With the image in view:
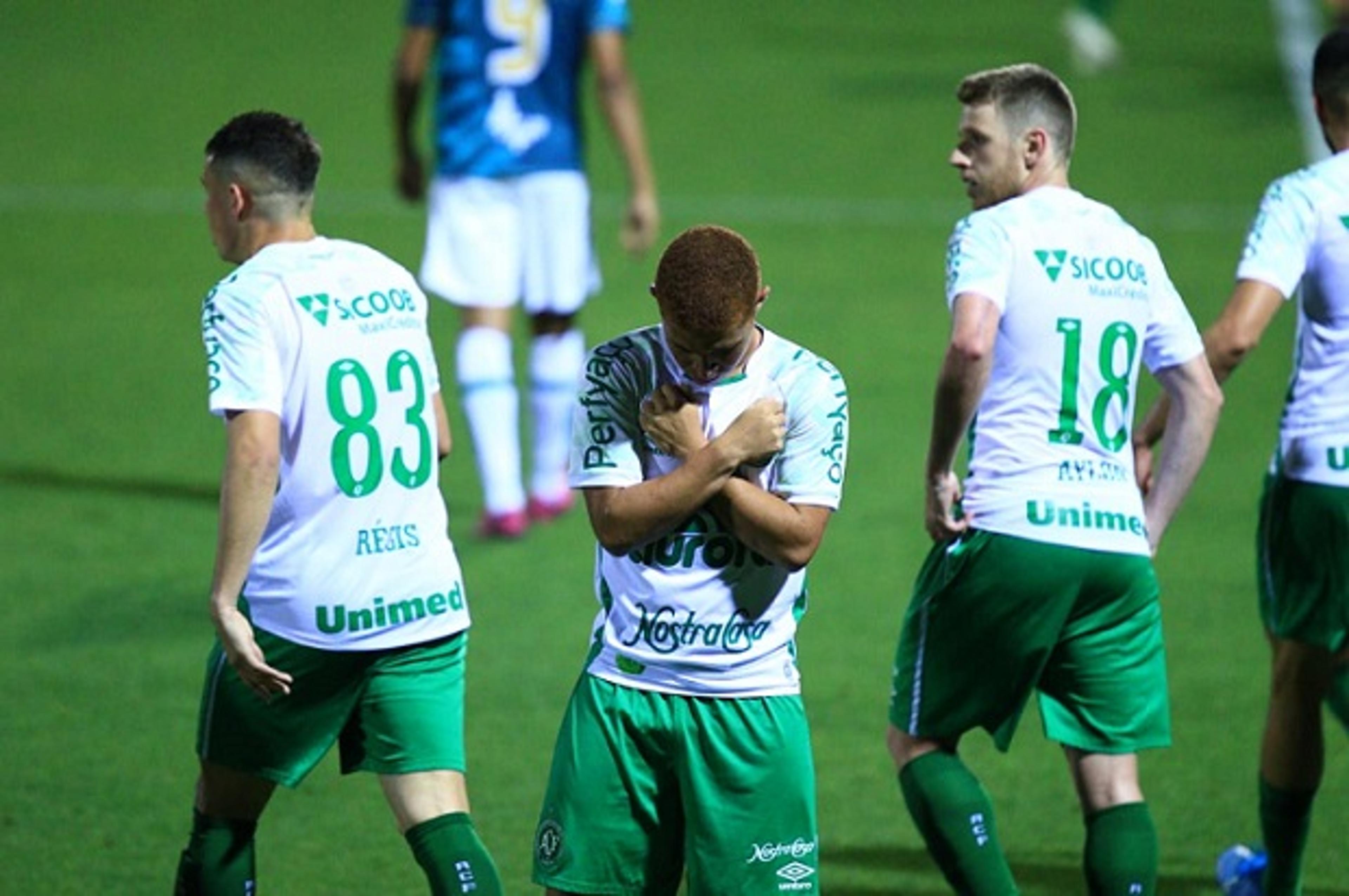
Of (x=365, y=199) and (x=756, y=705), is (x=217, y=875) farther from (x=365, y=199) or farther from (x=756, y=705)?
(x=365, y=199)

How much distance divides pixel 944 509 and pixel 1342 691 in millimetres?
1299

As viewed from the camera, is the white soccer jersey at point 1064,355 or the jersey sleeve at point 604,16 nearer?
the white soccer jersey at point 1064,355

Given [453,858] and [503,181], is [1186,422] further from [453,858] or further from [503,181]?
[503,181]

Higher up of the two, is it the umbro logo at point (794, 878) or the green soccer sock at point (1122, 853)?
the umbro logo at point (794, 878)

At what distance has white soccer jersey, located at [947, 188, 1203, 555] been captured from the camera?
5219 mm

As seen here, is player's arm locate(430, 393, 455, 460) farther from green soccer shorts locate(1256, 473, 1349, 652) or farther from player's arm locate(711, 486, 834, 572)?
green soccer shorts locate(1256, 473, 1349, 652)

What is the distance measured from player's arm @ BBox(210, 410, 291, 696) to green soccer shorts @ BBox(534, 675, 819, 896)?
69cm

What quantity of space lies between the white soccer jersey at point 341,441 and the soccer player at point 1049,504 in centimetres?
115

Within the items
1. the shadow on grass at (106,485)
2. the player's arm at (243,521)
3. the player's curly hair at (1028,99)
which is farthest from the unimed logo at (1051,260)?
the shadow on grass at (106,485)

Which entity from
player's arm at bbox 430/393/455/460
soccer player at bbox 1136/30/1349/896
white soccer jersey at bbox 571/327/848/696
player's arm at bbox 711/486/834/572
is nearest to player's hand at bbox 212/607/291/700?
player's arm at bbox 430/393/455/460

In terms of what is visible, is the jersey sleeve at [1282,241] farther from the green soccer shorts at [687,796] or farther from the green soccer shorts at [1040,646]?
the green soccer shorts at [687,796]

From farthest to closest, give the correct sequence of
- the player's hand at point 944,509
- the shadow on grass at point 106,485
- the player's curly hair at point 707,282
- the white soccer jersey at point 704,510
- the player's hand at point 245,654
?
the shadow on grass at point 106,485
the player's hand at point 944,509
the player's hand at point 245,654
the white soccer jersey at point 704,510
the player's curly hair at point 707,282

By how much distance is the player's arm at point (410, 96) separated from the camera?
30.9ft

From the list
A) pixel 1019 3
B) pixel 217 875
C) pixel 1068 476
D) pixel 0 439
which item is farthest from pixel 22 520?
pixel 1019 3
